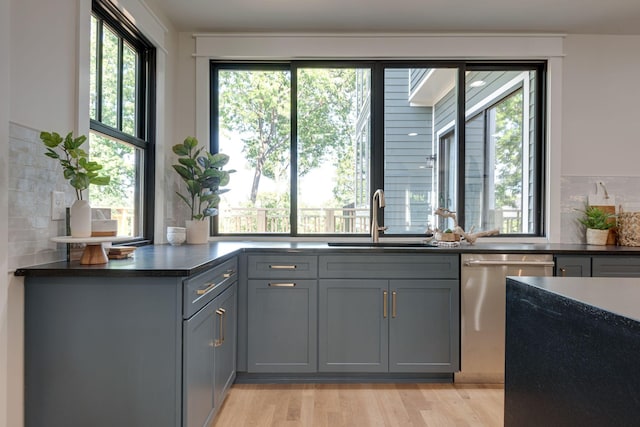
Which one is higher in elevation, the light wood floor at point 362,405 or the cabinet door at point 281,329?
the cabinet door at point 281,329

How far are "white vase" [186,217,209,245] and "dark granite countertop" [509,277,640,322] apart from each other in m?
2.20

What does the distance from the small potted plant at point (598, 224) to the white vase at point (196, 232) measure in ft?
9.76

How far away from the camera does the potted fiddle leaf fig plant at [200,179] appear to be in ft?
9.16

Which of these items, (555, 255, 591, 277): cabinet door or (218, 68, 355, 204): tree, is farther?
(218, 68, 355, 204): tree

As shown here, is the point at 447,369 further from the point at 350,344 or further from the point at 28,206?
the point at 28,206

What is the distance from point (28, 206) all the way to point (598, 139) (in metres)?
3.81

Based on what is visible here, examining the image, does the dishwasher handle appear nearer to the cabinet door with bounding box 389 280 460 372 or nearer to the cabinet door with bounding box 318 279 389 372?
the cabinet door with bounding box 389 280 460 372

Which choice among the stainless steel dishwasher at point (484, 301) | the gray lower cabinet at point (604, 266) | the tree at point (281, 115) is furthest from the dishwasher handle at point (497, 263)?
the tree at point (281, 115)

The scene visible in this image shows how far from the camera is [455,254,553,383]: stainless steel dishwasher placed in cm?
251

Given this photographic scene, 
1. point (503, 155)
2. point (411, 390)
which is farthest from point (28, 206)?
point (503, 155)

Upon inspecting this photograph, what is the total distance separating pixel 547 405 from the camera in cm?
110

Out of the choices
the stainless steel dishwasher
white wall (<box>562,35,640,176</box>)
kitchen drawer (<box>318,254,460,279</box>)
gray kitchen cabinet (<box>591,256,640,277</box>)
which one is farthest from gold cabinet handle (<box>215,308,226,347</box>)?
white wall (<box>562,35,640,176</box>)

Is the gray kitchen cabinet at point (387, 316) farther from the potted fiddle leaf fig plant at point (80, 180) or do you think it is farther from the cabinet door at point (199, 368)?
the potted fiddle leaf fig plant at point (80, 180)

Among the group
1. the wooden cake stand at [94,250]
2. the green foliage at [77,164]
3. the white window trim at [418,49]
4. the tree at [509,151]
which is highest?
the white window trim at [418,49]
